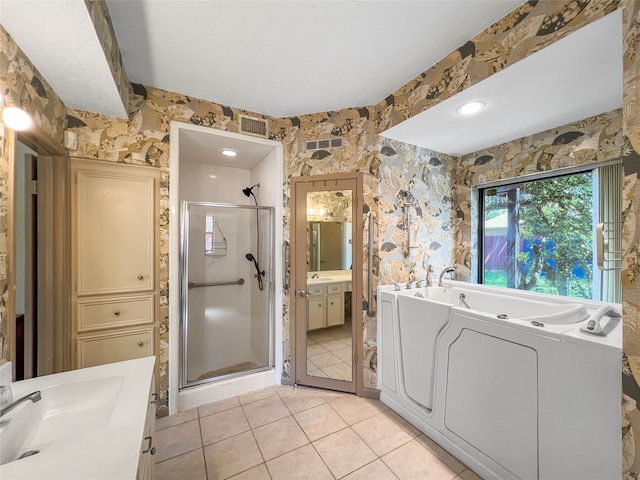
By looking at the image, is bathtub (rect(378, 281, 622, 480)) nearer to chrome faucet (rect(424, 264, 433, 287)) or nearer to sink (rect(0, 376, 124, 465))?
chrome faucet (rect(424, 264, 433, 287))

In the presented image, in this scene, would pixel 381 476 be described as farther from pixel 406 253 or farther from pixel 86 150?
pixel 86 150

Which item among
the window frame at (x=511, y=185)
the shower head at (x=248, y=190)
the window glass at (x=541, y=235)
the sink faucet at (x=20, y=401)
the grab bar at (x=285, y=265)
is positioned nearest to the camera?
the sink faucet at (x=20, y=401)

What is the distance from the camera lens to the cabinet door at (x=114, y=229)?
173 cm

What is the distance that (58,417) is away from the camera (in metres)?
0.98

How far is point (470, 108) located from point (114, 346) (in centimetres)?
301

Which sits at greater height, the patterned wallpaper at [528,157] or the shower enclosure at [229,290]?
the patterned wallpaper at [528,157]

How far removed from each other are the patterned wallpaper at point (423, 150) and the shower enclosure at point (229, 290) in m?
0.41

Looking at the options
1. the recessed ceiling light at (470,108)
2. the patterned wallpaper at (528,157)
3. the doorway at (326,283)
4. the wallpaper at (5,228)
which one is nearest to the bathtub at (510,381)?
the doorway at (326,283)

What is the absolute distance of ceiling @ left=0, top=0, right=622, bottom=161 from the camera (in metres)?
1.18

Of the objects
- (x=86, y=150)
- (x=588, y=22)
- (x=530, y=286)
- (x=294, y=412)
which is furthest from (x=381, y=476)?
(x=86, y=150)

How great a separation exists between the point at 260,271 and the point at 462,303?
1.99 m

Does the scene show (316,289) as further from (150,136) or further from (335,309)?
(150,136)

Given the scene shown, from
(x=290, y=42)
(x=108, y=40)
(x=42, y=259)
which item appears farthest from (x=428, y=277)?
(x=42, y=259)

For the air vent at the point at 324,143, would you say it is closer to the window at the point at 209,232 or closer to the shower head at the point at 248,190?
the shower head at the point at 248,190
